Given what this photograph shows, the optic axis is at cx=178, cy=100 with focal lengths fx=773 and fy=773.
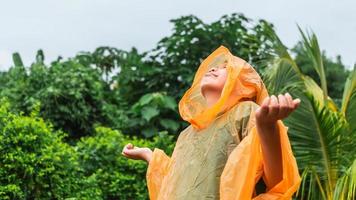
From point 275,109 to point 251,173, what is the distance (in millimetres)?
345

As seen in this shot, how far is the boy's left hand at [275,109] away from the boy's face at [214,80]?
18.7 inches

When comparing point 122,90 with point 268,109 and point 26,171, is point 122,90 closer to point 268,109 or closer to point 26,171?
point 26,171

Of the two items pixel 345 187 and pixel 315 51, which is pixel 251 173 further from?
pixel 315 51

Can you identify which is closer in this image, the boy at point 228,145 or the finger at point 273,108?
the finger at point 273,108

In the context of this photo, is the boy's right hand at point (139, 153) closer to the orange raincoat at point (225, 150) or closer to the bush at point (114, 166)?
the orange raincoat at point (225, 150)

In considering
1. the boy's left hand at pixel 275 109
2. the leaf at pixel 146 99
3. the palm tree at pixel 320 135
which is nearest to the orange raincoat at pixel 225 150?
the boy's left hand at pixel 275 109

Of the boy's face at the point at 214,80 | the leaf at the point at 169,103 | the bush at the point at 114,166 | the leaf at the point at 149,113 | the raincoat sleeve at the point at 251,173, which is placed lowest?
the bush at the point at 114,166

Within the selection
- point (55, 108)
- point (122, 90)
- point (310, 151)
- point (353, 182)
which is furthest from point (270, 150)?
point (122, 90)

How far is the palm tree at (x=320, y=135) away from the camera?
5434mm

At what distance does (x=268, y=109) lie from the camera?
2287 mm

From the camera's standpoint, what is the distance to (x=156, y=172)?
302 centimetres

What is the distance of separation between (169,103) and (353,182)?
3.51m

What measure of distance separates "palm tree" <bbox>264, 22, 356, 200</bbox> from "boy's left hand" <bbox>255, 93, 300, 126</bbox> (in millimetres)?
2953

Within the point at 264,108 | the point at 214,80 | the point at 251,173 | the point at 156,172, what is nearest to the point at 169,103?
the point at 156,172
